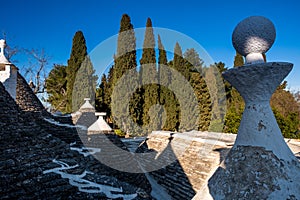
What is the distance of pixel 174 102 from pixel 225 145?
14.6 m

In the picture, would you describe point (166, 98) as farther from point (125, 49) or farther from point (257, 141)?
point (257, 141)

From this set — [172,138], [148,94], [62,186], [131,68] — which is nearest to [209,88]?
[148,94]

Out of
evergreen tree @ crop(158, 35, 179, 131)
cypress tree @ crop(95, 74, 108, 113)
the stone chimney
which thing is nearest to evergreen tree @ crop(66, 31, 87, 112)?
cypress tree @ crop(95, 74, 108, 113)

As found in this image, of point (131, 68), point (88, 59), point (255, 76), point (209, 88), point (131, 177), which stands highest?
point (88, 59)

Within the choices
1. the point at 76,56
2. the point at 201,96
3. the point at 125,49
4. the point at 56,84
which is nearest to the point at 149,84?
the point at 125,49

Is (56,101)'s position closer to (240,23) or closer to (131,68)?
(131,68)

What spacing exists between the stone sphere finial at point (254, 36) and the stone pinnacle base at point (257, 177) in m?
0.52

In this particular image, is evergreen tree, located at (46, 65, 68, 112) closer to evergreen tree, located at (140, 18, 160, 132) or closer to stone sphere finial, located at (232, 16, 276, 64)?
evergreen tree, located at (140, 18, 160, 132)

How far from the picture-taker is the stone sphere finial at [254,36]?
1.26 m

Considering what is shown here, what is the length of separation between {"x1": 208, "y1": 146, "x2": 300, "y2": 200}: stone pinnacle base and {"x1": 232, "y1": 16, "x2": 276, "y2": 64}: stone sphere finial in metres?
0.52

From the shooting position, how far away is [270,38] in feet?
4.20

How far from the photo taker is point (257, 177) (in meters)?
1.15

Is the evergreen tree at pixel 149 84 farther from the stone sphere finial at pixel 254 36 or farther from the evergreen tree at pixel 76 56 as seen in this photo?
the stone sphere finial at pixel 254 36

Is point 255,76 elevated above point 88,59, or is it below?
below
